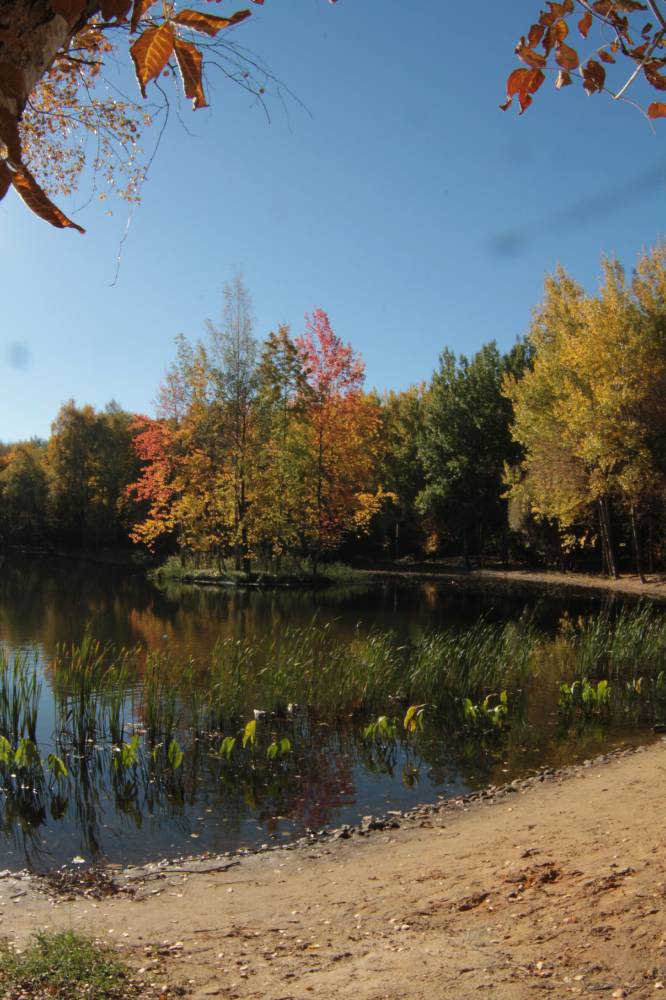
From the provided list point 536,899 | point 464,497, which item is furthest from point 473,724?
point 464,497

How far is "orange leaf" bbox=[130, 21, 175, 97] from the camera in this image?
2.04 metres

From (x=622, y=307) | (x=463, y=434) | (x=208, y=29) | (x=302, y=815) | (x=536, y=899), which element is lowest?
(x=302, y=815)

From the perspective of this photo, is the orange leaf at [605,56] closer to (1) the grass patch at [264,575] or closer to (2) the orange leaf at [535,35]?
(2) the orange leaf at [535,35]

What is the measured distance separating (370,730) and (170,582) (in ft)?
76.0

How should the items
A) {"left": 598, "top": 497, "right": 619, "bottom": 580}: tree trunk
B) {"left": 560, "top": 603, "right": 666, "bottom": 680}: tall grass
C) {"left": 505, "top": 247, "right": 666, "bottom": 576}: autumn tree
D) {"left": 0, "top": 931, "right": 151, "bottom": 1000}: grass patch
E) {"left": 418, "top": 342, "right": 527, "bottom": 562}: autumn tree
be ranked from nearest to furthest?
{"left": 0, "top": 931, "right": 151, "bottom": 1000}: grass patch → {"left": 560, "top": 603, "right": 666, "bottom": 680}: tall grass → {"left": 505, "top": 247, "right": 666, "bottom": 576}: autumn tree → {"left": 598, "top": 497, "right": 619, "bottom": 580}: tree trunk → {"left": 418, "top": 342, "right": 527, "bottom": 562}: autumn tree

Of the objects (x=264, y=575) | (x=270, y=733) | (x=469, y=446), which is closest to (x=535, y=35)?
(x=270, y=733)

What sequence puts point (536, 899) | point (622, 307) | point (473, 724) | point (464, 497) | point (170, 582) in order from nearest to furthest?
1. point (536, 899)
2. point (473, 724)
3. point (622, 307)
4. point (170, 582)
5. point (464, 497)

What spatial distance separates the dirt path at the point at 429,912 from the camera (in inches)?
129

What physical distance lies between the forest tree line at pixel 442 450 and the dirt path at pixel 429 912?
70.0ft

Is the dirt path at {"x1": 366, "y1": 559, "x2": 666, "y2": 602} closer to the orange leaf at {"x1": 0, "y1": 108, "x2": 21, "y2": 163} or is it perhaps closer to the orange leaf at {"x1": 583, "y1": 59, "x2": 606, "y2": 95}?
the orange leaf at {"x1": 583, "y1": 59, "x2": 606, "y2": 95}

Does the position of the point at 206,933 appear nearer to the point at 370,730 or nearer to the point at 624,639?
the point at 370,730

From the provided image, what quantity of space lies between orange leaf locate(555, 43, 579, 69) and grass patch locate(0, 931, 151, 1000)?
164 inches

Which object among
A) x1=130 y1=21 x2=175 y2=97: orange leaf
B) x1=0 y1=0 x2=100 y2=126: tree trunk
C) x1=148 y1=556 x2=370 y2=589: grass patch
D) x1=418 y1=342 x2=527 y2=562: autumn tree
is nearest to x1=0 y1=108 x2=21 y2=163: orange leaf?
x1=0 y1=0 x2=100 y2=126: tree trunk

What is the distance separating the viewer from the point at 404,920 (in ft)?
14.2
